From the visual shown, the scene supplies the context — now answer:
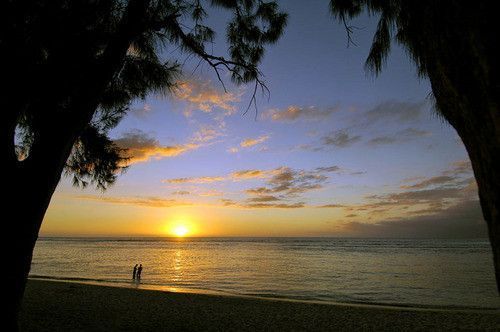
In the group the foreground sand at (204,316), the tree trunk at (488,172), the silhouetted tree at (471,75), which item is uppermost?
the silhouetted tree at (471,75)

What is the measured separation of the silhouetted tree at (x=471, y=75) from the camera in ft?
3.34

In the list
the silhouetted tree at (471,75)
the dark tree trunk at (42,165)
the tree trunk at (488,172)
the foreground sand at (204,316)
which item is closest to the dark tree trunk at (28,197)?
the dark tree trunk at (42,165)

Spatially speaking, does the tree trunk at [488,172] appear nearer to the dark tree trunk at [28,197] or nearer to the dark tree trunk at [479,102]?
the dark tree trunk at [479,102]

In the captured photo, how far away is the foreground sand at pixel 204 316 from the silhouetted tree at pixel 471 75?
863 cm

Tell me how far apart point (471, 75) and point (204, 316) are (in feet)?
35.3

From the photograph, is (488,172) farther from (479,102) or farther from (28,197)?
(28,197)

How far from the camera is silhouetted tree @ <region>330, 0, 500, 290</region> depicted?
1.02 meters

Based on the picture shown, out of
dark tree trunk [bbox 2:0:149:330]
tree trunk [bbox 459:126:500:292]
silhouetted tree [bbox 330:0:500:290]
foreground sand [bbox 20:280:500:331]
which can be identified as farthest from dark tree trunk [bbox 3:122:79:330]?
foreground sand [bbox 20:280:500:331]

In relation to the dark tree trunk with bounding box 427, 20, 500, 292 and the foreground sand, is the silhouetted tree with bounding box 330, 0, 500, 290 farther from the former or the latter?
the foreground sand

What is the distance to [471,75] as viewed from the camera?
1.06 m

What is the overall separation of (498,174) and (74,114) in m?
3.34

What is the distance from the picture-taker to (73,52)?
12.6 ft

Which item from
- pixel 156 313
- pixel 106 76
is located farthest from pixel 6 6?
pixel 156 313

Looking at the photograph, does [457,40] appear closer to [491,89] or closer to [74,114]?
[491,89]
